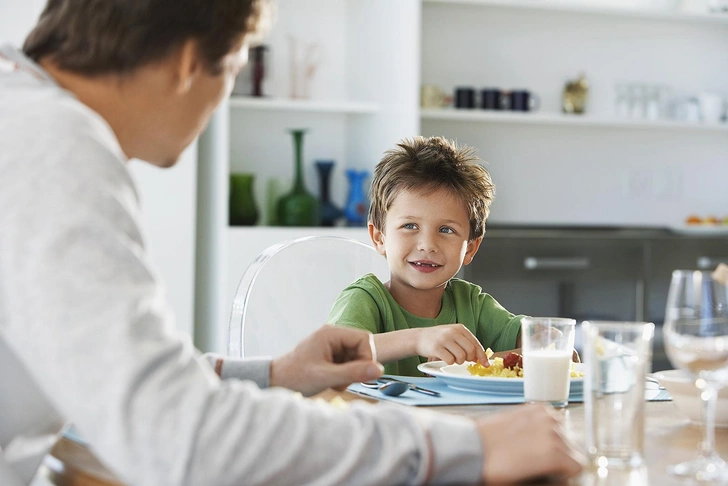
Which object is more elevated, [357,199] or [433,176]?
[433,176]

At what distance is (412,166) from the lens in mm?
1977

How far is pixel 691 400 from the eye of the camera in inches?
43.1

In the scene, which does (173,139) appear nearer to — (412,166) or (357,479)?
(357,479)

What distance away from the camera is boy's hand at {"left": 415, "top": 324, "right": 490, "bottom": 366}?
1.38 metres

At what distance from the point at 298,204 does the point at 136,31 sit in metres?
3.05

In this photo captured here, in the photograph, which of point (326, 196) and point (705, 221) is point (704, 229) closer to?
point (705, 221)

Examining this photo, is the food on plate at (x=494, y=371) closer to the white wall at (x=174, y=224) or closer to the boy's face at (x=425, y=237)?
the boy's face at (x=425, y=237)

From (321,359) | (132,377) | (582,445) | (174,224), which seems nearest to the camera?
(132,377)

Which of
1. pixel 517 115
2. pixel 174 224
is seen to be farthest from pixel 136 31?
pixel 517 115

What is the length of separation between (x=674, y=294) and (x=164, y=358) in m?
0.50

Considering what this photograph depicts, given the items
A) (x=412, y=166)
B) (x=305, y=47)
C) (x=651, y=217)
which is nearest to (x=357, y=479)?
(x=412, y=166)

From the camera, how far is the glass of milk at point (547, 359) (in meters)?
1.19

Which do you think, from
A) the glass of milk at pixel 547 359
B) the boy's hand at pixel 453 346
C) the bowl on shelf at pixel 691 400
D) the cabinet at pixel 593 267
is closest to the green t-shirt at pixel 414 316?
the boy's hand at pixel 453 346

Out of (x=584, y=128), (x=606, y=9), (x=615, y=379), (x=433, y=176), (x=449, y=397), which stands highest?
(x=606, y=9)
